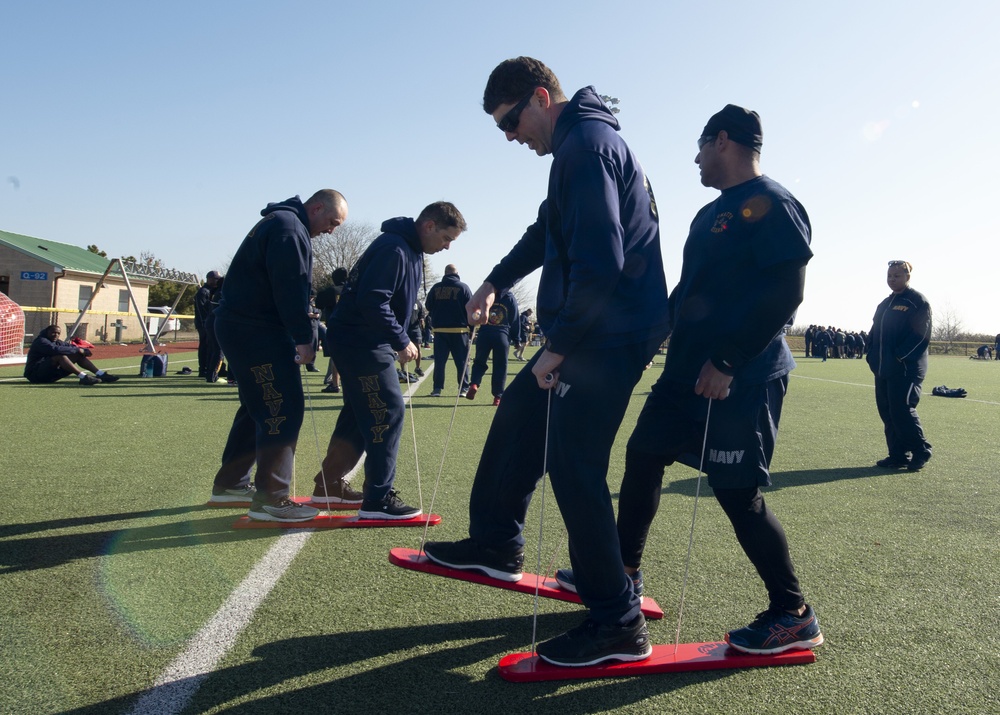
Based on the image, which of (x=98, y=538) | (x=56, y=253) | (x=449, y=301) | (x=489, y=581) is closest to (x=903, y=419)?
(x=489, y=581)

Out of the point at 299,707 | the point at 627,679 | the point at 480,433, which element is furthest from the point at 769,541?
the point at 480,433

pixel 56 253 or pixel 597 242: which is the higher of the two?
pixel 56 253

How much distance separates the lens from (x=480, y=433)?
8.63 metres

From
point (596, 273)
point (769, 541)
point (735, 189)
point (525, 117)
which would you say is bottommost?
point (769, 541)

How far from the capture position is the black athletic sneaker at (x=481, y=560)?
3299 mm

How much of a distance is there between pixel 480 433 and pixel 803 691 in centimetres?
622

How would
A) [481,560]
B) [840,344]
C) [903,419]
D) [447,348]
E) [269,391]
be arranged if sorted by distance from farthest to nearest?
[840,344] → [447,348] → [903,419] → [269,391] → [481,560]

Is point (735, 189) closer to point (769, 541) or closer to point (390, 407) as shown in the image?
point (769, 541)

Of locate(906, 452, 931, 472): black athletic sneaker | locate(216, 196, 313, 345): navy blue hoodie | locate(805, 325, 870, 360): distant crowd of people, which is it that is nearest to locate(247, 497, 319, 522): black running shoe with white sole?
locate(216, 196, 313, 345): navy blue hoodie

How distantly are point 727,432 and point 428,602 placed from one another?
4.74 ft

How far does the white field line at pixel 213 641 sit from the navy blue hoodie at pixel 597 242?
5.13ft

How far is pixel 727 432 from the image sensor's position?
2.72m

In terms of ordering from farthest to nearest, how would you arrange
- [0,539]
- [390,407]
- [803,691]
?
[390,407]
[0,539]
[803,691]

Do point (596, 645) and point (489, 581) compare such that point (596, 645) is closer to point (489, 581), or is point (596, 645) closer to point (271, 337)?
point (489, 581)
